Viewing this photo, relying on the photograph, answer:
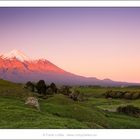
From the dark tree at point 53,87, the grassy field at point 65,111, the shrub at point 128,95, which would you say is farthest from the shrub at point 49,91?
the shrub at point 128,95

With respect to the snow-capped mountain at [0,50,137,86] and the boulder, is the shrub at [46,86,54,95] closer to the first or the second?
the snow-capped mountain at [0,50,137,86]

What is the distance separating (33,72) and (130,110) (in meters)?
6.19

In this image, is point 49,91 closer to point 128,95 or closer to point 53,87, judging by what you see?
point 53,87

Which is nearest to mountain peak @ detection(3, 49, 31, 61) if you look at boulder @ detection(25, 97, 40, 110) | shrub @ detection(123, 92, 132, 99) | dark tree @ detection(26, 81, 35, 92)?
dark tree @ detection(26, 81, 35, 92)

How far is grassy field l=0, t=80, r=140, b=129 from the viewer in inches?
1398

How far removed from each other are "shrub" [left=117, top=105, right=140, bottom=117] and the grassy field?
0.21 metres

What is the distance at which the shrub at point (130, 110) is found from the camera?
36656mm

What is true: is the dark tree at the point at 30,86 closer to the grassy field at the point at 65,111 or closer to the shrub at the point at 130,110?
the grassy field at the point at 65,111

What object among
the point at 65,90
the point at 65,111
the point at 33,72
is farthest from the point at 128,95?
the point at 33,72

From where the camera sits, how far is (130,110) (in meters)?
37.0

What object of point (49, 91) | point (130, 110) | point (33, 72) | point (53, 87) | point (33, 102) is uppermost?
point (33, 72)
